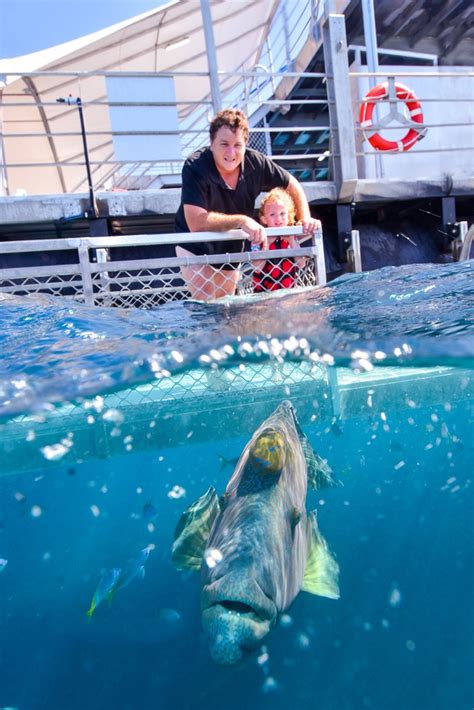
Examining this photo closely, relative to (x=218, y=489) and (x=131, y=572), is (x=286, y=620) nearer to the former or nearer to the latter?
(x=131, y=572)

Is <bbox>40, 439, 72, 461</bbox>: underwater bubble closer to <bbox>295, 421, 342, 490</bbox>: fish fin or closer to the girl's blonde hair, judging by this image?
<bbox>295, 421, 342, 490</bbox>: fish fin

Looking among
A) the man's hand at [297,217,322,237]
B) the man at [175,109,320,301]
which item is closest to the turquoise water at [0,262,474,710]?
the man's hand at [297,217,322,237]

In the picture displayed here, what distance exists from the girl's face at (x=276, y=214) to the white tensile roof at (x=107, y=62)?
819 centimetres

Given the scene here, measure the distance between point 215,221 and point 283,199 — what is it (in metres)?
1.01

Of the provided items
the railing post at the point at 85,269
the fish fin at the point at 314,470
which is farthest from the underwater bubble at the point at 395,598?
the railing post at the point at 85,269

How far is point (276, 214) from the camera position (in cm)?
502

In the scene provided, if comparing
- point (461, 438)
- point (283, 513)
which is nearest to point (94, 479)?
point (283, 513)

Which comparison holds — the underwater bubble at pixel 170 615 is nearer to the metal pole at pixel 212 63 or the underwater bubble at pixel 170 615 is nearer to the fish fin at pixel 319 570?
the fish fin at pixel 319 570

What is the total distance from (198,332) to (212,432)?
108cm

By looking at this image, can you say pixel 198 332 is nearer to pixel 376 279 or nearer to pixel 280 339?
pixel 280 339

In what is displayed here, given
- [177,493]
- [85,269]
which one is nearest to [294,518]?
[177,493]

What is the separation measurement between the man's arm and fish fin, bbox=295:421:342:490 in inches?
77.6

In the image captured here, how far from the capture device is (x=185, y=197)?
4.41 m

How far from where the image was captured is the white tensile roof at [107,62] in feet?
41.6
